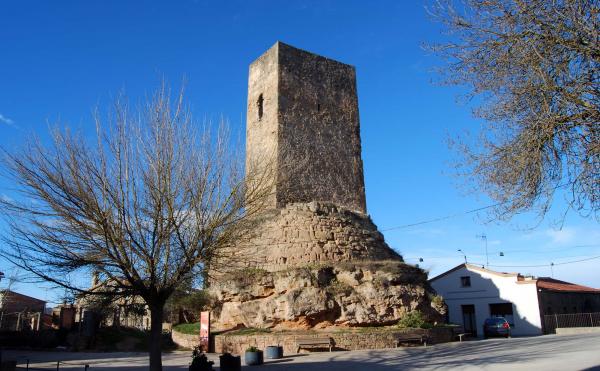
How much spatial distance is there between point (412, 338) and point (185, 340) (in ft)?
28.4

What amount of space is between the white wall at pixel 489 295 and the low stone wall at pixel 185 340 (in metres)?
18.0

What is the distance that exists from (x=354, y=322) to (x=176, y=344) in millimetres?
7537

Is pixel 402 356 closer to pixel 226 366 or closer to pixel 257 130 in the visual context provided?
pixel 226 366

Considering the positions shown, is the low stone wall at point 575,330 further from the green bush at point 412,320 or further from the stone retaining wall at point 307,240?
the stone retaining wall at point 307,240

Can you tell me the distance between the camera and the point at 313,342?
15.5 metres

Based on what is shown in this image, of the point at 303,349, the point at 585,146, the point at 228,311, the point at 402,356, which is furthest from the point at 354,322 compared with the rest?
the point at 585,146

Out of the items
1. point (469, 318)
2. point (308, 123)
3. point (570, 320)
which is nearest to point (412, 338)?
point (308, 123)

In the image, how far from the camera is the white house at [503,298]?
1081 inches

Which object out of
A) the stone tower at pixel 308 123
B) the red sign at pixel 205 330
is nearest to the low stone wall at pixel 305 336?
the red sign at pixel 205 330

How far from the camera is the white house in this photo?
27.5 m

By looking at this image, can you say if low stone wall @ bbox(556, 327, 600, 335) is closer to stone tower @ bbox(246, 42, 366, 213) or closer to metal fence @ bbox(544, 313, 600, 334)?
metal fence @ bbox(544, 313, 600, 334)

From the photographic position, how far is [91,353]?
19.1 m

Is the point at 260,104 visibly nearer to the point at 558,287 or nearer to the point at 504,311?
the point at 504,311

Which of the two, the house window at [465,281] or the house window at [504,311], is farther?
the house window at [465,281]
